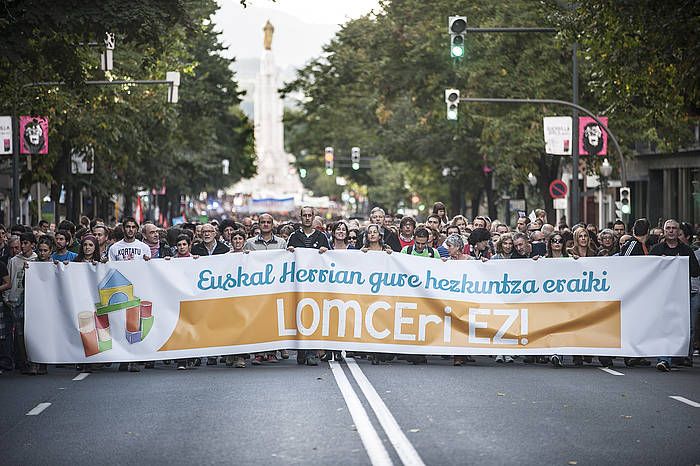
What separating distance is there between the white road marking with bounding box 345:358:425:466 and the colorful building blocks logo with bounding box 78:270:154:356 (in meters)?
2.72

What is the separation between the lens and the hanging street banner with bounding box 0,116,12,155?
3516 centimetres

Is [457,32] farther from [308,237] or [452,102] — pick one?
[452,102]

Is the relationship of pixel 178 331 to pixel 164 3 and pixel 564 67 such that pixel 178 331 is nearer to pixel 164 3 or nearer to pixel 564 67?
pixel 164 3

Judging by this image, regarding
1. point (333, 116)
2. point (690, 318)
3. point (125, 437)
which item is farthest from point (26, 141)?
point (333, 116)

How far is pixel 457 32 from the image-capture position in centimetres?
2711

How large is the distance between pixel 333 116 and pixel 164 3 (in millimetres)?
58036

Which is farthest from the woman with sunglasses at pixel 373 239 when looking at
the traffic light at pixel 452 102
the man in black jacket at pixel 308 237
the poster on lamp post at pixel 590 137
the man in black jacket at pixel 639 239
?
the poster on lamp post at pixel 590 137

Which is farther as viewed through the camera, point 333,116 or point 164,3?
point 333,116

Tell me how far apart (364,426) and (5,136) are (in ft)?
81.6

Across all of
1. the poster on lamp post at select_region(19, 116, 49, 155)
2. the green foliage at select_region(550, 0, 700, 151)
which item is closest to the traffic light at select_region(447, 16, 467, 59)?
the green foliage at select_region(550, 0, 700, 151)

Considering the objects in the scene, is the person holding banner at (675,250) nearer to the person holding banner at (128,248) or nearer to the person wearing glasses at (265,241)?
the person wearing glasses at (265,241)

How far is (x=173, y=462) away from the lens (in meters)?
10.5

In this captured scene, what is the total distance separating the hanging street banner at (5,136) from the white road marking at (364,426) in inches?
806

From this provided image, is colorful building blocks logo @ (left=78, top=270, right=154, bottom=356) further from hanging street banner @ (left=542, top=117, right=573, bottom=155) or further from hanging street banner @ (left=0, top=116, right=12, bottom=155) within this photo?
hanging street banner @ (left=542, top=117, right=573, bottom=155)
